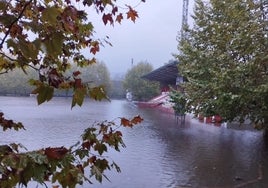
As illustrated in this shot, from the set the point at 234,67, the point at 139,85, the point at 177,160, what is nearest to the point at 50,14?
the point at 177,160

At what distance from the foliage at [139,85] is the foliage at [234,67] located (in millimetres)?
60189

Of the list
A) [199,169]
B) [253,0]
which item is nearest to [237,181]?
[199,169]

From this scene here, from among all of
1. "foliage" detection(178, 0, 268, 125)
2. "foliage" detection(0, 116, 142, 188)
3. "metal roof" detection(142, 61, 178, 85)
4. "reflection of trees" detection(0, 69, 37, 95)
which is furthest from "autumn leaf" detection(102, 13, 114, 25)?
"reflection of trees" detection(0, 69, 37, 95)

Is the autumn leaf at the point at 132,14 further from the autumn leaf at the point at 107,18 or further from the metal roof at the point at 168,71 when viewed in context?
the metal roof at the point at 168,71

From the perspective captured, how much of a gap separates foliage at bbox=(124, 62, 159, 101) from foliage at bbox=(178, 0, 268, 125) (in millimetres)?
60189

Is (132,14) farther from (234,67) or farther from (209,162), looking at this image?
(234,67)

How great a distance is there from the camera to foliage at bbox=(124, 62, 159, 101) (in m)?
77.1

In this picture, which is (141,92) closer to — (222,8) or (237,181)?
(222,8)

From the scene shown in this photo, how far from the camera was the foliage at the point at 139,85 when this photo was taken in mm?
77062

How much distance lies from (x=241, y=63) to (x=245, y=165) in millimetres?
3388

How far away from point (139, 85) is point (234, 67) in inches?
2538

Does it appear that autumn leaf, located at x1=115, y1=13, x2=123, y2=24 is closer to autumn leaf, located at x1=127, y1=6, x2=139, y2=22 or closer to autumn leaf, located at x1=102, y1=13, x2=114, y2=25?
autumn leaf, located at x1=127, y1=6, x2=139, y2=22

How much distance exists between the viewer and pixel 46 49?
5.23 feet

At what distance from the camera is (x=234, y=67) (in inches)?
520
